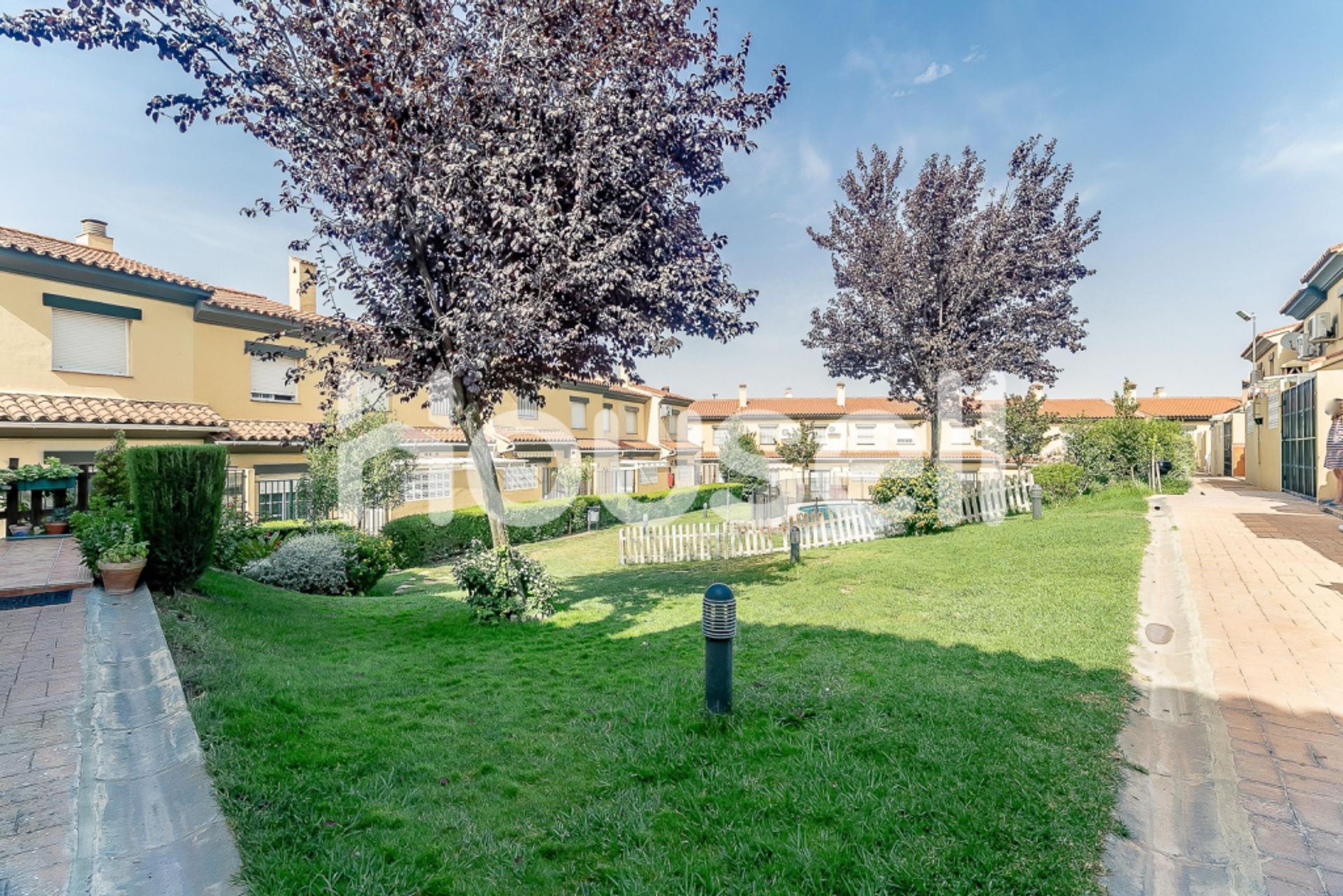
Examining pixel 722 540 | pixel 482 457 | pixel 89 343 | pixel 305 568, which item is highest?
pixel 89 343

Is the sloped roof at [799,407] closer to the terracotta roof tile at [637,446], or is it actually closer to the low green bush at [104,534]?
the terracotta roof tile at [637,446]

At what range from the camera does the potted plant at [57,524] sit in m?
10.2

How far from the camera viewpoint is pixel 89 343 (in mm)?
14156

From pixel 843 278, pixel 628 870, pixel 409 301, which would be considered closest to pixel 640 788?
pixel 628 870

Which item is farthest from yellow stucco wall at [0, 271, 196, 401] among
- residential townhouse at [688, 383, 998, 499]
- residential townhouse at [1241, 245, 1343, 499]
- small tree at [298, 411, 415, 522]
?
residential townhouse at [1241, 245, 1343, 499]

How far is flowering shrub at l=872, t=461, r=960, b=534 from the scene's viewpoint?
46.1ft

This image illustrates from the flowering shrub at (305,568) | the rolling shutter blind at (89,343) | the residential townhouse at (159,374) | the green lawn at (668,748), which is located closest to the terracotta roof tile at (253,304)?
the residential townhouse at (159,374)

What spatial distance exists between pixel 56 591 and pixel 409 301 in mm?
4716

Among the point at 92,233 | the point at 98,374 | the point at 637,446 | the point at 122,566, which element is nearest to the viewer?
the point at 122,566

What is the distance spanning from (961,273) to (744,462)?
1983cm

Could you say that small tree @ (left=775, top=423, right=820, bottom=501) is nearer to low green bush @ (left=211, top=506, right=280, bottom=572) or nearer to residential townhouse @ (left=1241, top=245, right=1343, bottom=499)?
residential townhouse @ (left=1241, top=245, right=1343, bottom=499)

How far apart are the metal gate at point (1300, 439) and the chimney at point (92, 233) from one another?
105 feet

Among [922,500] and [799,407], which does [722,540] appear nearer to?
[922,500]

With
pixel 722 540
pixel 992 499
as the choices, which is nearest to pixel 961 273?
pixel 992 499
